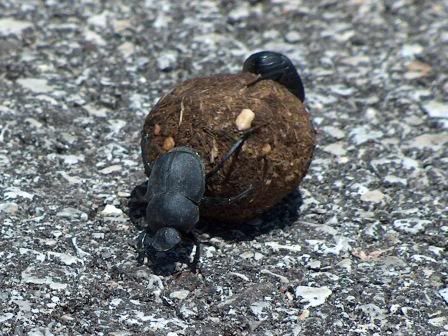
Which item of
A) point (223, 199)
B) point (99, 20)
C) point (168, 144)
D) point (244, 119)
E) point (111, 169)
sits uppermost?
point (244, 119)

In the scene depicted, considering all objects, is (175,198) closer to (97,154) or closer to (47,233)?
(47,233)

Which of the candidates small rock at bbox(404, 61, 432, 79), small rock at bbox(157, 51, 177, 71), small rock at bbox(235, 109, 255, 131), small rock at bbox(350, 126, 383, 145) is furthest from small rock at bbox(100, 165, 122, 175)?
small rock at bbox(404, 61, 432, 79)

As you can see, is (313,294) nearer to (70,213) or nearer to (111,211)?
(111,211)

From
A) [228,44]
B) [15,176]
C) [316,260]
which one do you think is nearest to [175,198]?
[316,260]

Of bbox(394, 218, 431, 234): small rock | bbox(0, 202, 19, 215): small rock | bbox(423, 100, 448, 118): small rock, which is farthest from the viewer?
bbox(423, 100, 448, 118): small rock

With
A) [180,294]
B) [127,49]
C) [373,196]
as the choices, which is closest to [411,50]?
[373,196]

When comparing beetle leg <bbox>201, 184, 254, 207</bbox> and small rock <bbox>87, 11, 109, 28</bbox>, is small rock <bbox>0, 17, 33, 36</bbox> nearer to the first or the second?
small rock <bbox>87, 11, 109, 28</bbox>
